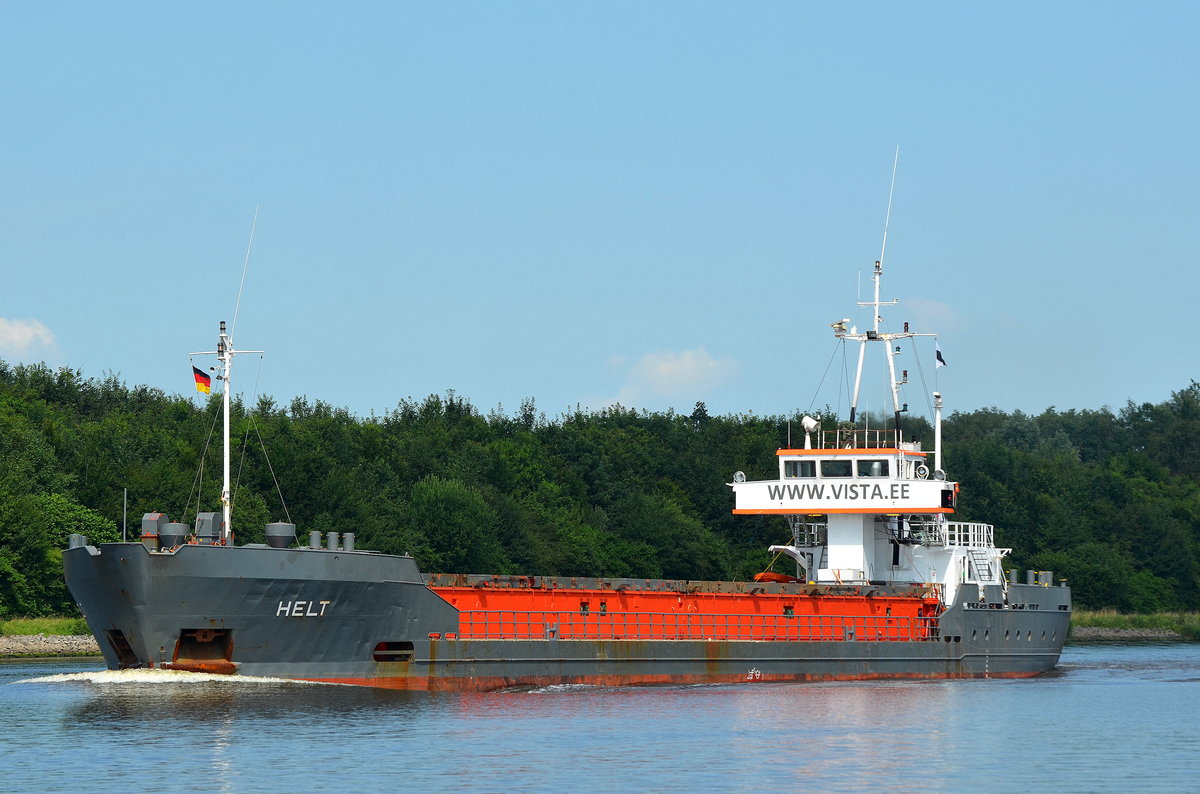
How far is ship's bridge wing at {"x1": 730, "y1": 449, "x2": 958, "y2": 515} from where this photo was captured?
50531 millimetres

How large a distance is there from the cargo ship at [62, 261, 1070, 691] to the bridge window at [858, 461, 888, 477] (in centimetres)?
7

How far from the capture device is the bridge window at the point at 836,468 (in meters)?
51.1

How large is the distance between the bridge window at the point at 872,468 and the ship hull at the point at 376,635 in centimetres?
446

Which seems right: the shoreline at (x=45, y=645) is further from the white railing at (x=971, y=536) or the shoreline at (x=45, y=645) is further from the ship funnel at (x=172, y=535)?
the white railing at (x=971, y=536)

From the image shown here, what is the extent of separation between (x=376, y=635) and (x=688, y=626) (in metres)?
10.6

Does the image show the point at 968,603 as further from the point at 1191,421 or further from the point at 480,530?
the point at 1191,421

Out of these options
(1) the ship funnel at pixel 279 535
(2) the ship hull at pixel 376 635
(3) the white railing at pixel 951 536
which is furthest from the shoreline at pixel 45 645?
(3) the white railing at pixel 951 536

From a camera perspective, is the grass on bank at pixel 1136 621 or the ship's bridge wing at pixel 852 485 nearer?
the ship's bridge wing at pixel 852 485

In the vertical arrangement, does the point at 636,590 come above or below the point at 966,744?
above

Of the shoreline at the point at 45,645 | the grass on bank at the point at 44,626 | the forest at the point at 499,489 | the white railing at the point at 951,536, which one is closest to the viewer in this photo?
the white railing at the point at 951,536

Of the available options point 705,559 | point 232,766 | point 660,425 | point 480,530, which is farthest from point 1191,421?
point 232,766

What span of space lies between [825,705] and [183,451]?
161 feet

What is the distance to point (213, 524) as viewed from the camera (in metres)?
36.8

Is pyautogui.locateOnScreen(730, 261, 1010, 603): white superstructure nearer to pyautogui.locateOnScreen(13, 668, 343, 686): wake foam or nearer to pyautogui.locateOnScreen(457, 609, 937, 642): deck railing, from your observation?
pyautogui.locateOnScreen(457, 609, 937, 642): deck railing
